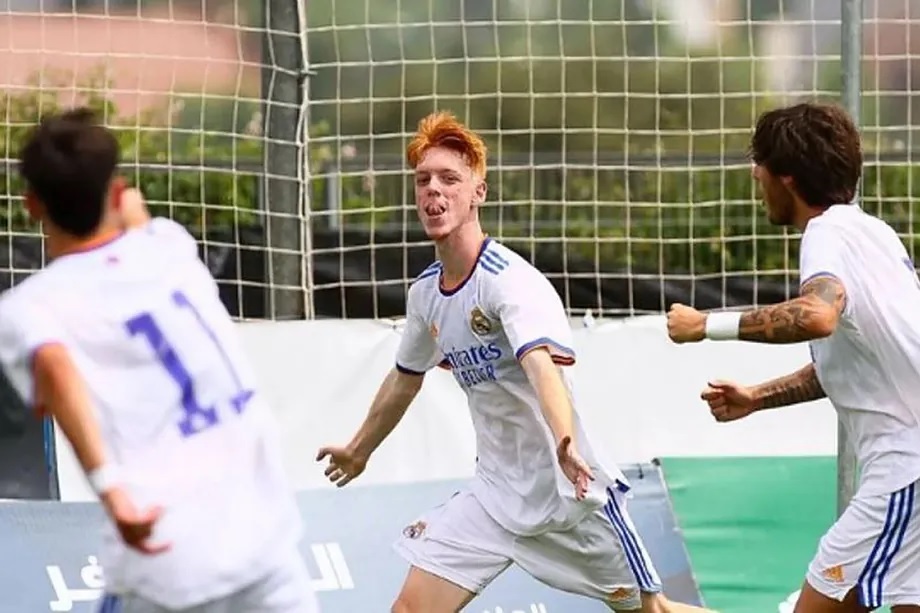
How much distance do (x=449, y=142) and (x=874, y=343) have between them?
4.91 feet

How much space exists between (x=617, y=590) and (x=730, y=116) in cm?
272

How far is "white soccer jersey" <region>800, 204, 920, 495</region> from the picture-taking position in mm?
5102

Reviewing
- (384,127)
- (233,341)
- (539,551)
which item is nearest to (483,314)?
(539,551)

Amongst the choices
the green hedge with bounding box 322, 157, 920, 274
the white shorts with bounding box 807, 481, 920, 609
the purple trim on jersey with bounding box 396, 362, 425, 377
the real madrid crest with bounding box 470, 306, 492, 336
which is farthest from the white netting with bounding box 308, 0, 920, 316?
the white shorts with bounding box 807, 481, 920, 609

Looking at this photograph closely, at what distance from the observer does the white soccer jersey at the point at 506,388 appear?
5.71 meters

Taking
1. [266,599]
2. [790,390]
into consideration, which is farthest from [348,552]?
[266,599]

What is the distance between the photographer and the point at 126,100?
761 centimetres

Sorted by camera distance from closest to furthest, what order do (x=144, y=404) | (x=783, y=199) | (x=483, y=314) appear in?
(x=144, y=404) < (x=783, y=199) < (x=483, y=314)

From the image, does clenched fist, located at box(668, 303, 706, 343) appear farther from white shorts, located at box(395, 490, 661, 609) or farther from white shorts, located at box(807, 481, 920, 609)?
white shorts, located at box(395, 490, 661, 609)

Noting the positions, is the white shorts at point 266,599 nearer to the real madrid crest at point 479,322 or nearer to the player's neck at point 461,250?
the real madrid crest at point 479,322

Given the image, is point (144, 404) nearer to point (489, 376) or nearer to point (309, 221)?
point (489, 376)

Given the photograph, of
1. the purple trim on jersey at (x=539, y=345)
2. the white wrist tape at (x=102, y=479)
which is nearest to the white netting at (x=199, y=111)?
the purple trim on jersey at (x=539, y=345)

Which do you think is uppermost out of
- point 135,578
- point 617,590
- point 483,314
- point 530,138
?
point 530,138

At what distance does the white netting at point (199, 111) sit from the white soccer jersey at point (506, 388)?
1.79 metres
